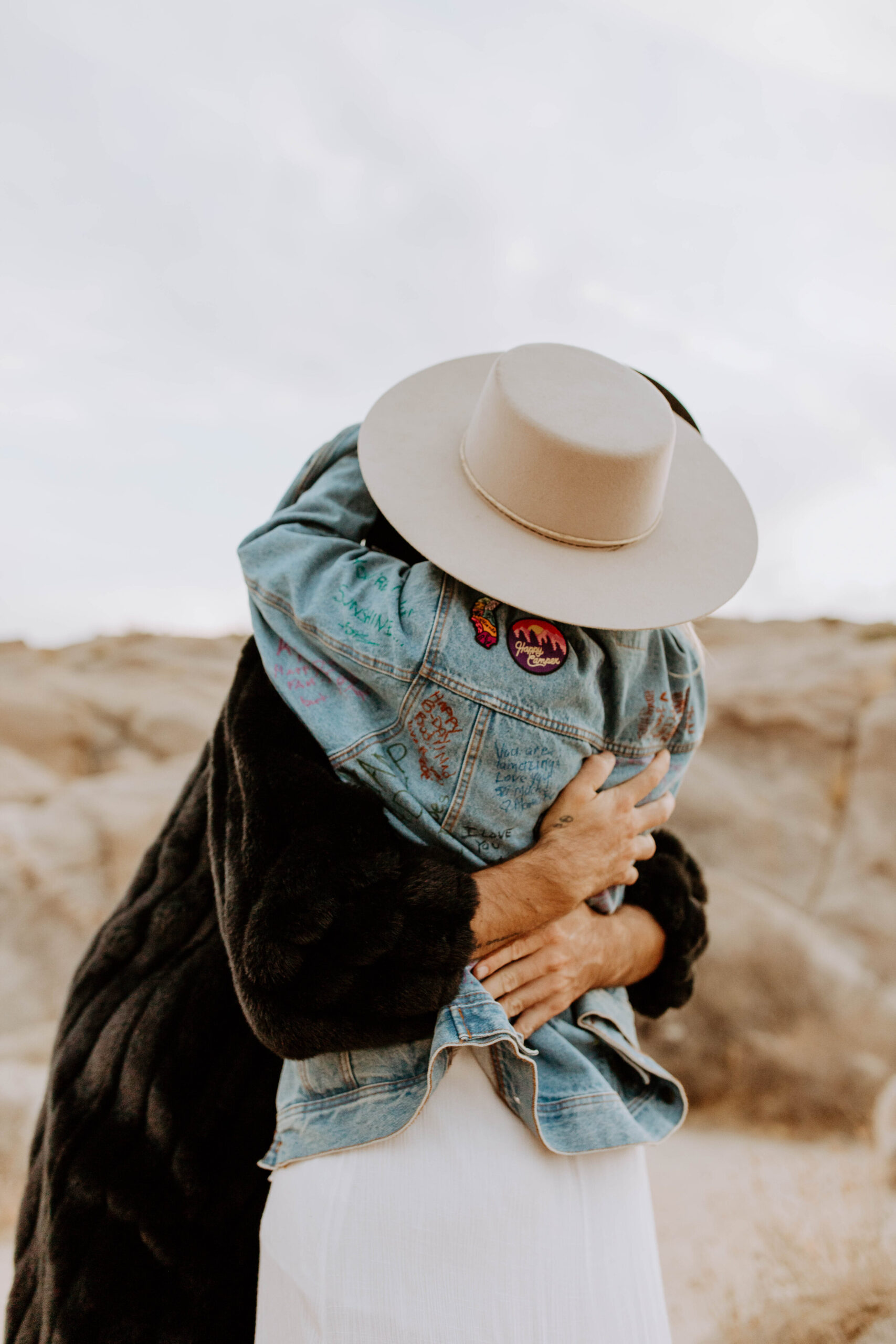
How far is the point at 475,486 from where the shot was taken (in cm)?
148

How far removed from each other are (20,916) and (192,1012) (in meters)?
3.46

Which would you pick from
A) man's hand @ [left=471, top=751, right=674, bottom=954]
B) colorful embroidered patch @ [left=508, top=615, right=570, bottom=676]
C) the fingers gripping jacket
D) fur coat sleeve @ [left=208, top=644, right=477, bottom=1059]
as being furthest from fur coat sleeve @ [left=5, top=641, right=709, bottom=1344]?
the fingers gripping jacket

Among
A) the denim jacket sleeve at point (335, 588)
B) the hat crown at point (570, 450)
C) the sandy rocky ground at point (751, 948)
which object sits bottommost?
the sandy rocky ground at point (751, 948)

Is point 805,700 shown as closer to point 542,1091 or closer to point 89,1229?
point 542,1091

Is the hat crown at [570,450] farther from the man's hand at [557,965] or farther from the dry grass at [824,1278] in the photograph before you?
the dry grass at [824,1278]

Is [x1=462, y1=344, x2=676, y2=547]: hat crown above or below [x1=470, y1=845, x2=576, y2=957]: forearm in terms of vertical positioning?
above

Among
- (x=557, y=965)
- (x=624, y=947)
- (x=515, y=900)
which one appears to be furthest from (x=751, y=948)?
(x=515, y=900)

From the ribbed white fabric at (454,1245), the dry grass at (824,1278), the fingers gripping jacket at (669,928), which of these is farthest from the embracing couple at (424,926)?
the dry grass at (824,1278)

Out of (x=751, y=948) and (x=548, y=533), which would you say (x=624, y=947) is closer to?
(x=548, y=533)

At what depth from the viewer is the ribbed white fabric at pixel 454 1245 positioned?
1.19 metres

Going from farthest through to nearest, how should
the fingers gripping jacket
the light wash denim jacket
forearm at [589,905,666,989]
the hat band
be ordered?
the fingers gripping jacket → forearm at [589,905,666,989] → the hat band → the light wash denim jacket

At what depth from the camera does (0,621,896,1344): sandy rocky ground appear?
353 cm

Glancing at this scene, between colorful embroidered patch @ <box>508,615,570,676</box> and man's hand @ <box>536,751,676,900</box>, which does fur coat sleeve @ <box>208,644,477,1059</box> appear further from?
colorful embroidered patch @ <box>508,615,570,676</box>

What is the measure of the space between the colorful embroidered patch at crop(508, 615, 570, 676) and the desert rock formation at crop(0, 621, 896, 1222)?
12.2ft
